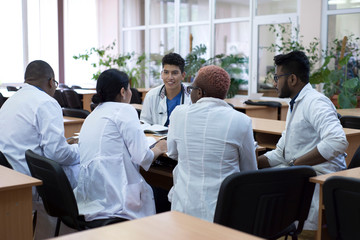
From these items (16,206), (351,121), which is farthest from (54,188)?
(351,121)

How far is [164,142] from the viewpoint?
308 centimetres

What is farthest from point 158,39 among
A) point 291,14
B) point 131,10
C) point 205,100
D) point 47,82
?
point 205,100

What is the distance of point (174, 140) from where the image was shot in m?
2.52

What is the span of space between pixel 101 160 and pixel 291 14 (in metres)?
7.26

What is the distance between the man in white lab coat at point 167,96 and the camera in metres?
4.22

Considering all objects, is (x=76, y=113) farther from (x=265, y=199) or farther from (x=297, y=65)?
(x=265, y=199)

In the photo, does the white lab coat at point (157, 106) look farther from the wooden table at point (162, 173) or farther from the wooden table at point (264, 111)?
the wooden table at point (264, 111)

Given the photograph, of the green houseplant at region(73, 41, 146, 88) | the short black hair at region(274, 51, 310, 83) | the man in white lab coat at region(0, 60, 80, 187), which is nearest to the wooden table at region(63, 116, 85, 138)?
the man in white lab coat at region(0, 60, 80, 187)

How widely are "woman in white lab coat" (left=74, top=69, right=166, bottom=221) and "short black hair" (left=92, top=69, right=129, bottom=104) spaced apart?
1cm

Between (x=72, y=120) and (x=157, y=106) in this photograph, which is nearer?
(x=157, y=106)

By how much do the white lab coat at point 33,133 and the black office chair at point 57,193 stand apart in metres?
0.39

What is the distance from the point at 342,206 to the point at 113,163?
1.31m

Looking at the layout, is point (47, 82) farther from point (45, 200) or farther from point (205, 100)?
point (205, 100)

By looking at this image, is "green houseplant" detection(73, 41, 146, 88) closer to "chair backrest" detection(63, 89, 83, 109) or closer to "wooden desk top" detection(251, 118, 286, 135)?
"chair backrest" detection(63, 89, 83, 109)
